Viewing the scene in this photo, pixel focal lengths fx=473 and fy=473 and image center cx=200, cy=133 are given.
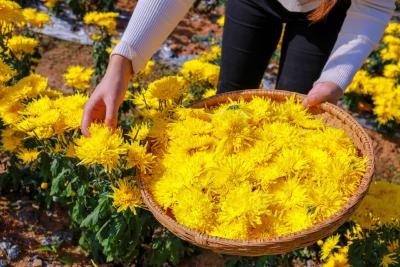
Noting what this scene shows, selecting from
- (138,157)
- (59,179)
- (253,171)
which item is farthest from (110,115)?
(59,179)

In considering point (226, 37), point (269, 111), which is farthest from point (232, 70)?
point (269, 111)

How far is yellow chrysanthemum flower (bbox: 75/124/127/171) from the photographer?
5.09ft

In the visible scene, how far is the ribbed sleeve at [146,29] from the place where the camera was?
68.8 inches

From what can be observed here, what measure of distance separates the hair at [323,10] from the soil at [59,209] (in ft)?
4.78

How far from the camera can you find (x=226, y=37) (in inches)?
93.7

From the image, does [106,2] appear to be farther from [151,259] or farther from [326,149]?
[326,149]

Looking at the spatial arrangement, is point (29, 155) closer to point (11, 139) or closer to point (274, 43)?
point (11, 139)

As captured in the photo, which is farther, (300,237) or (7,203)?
(7,203)

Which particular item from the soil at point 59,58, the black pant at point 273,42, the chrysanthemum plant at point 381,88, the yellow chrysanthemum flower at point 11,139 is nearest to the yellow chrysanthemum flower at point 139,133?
the black pant at point 273,42

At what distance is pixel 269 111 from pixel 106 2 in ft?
13.4

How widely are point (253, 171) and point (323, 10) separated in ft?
2.45

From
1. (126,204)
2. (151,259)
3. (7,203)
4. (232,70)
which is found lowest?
(7,203)

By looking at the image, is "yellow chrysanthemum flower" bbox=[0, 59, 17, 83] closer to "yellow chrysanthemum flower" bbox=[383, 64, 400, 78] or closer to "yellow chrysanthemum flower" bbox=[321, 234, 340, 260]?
"yellow chrysanthemum flower" bbox=[321, 234, 340, 260]

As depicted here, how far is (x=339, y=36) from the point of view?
6.65 feet
